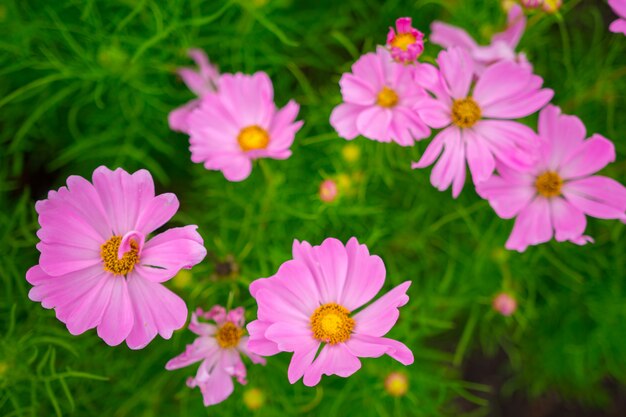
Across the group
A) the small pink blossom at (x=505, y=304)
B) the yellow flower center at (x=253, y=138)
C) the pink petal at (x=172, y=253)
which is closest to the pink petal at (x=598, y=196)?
the small pink blossom at (x=505, y=304)

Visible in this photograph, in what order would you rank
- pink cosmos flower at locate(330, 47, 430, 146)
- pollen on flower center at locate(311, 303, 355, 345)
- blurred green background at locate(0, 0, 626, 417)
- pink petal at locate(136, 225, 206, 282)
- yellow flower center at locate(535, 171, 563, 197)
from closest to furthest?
pink petal at locate(136, 225, 206, 282)
pollen on flower center at locate(311, 303, 355, 345)
pink cosmos flower at locate(330, 47, 430, 146)
yellow flower center at locate(535, 171, 563, 197)
blurred green background at locate(0, 0, 626, 417)

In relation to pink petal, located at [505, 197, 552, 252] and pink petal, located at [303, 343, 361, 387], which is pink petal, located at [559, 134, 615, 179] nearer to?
pink petal, located at [505, 197, 552, 252]

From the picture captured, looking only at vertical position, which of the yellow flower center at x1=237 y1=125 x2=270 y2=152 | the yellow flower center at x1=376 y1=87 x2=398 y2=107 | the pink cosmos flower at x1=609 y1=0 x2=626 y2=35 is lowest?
the yellow flower center at x1=237 y1=125 x2=270 y2=152

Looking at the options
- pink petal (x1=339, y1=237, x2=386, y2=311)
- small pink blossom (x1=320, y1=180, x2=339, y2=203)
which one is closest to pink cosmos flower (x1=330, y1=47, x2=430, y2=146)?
small pink blossom (x1=320, y1=180, x2=339, y2=203)

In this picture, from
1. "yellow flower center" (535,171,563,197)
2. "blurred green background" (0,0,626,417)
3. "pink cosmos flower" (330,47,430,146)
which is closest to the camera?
"pink cosmos flower" (330,47,430,146)

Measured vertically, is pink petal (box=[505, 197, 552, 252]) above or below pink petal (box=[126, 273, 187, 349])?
above

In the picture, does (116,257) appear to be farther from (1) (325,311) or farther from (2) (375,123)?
(2) (375,123)

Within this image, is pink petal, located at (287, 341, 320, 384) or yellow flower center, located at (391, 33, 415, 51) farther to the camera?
yellow flower center, located at (391, 33, 415, 51)

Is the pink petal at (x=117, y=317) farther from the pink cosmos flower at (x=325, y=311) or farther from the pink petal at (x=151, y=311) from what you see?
the pink cosmos flower at (x=325, y=311)

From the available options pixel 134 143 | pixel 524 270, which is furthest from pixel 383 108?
pixel 134 143
